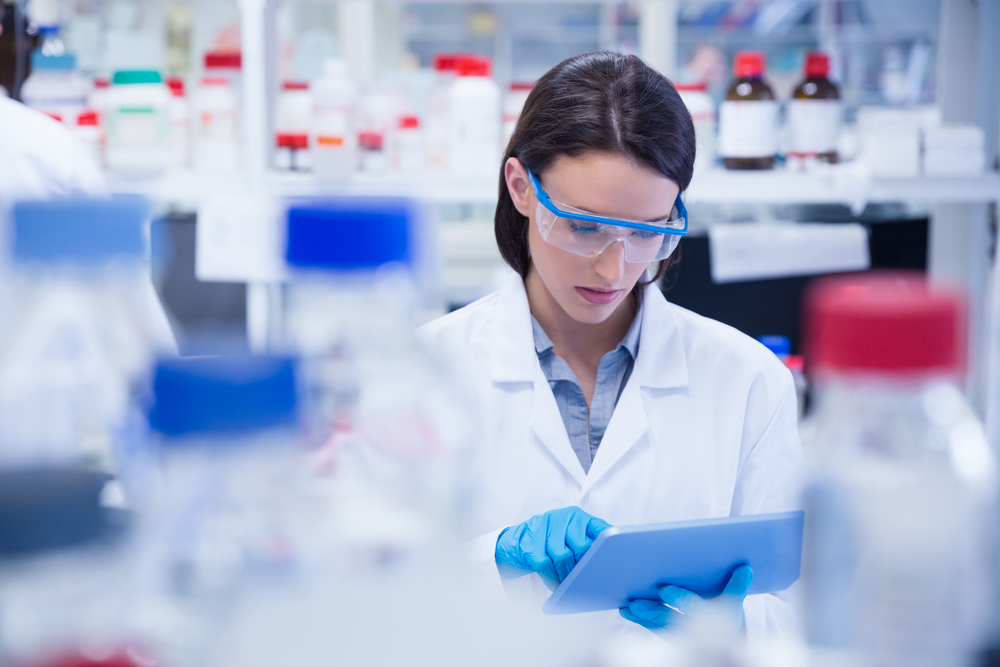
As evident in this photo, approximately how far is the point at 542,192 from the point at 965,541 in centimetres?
99

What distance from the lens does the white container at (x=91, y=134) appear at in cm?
203

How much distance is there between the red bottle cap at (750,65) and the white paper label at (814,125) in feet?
0.37

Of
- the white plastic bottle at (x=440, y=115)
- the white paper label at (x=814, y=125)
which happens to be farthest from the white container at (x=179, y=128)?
the white paper label at (x=814, y=125)

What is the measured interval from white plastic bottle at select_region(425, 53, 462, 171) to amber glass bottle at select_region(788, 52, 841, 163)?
84 centimetres

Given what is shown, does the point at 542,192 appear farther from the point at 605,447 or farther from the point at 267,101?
the point at 267,101

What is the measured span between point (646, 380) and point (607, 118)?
17.2 inches

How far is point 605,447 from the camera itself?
54.8 inches

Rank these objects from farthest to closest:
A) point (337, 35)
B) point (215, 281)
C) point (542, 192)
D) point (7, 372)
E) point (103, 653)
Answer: point (337, 35) < point (215, 281) < point (542, 192) < point (7, 372) < point (103, 653)

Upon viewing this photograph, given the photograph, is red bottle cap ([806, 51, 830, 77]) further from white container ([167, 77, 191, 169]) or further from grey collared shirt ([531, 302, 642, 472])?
white container ([167, 77, 191, 169])

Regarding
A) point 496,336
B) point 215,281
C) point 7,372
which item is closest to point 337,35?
point 215,281

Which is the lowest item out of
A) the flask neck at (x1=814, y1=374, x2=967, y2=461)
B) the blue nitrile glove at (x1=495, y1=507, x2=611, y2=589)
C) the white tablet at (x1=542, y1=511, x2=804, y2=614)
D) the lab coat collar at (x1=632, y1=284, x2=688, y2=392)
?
the blue nitrile glove at (x1=495, y1=507, x2=611, y2=589)

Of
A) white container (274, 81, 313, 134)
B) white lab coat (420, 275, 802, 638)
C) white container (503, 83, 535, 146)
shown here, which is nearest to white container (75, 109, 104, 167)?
white container (274, 81, 313, 134)

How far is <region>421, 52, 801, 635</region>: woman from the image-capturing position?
1306 mm

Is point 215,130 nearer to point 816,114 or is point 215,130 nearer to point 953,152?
point 816,114
